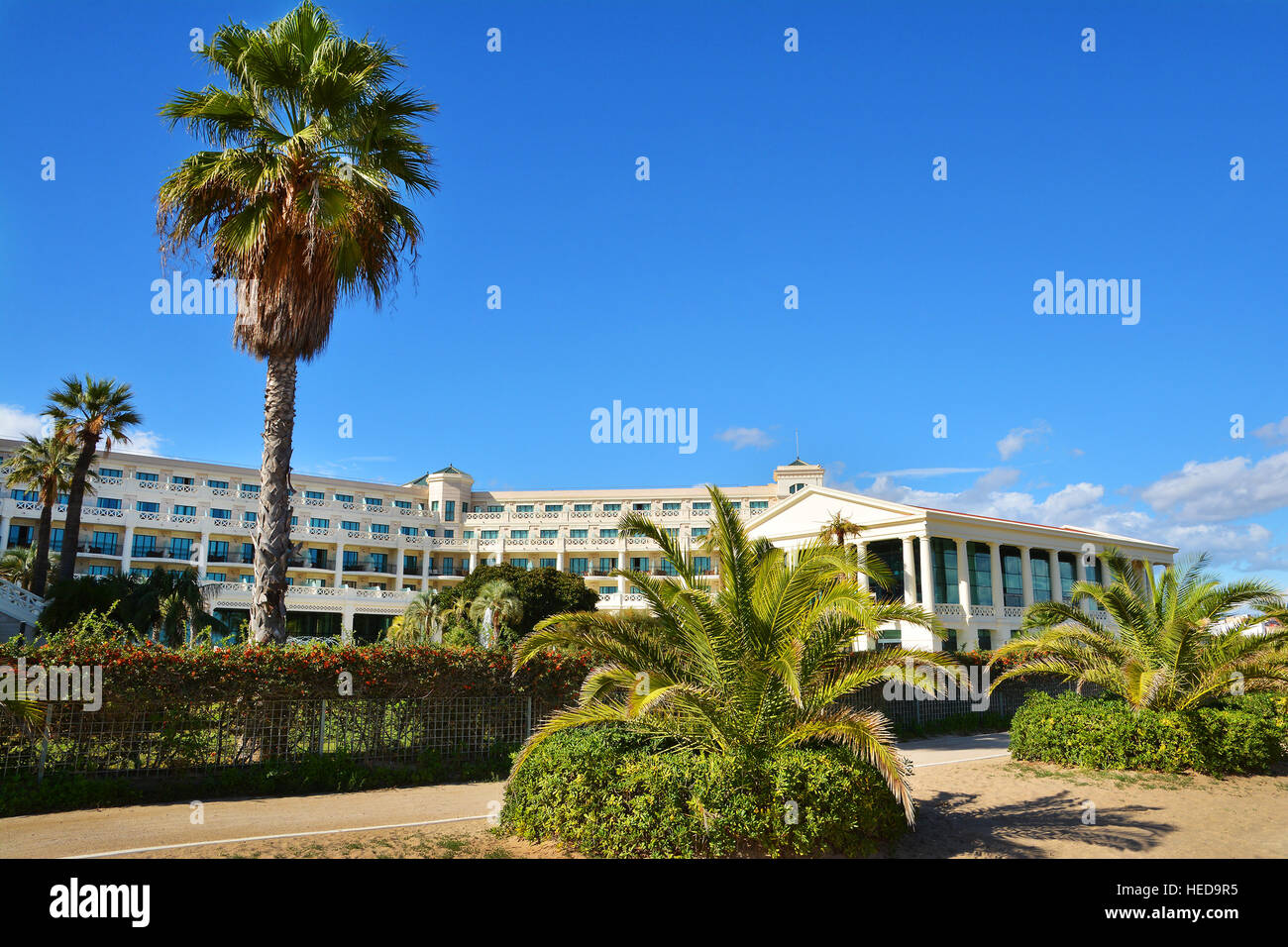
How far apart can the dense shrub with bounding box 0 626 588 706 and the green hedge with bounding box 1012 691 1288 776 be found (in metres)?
8.93

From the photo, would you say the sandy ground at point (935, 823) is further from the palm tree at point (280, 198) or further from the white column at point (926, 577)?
the white column at point (926, 577)

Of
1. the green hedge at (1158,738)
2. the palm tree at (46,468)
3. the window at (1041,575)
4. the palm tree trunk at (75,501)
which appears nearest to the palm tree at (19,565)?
the palm tree at (46,468)

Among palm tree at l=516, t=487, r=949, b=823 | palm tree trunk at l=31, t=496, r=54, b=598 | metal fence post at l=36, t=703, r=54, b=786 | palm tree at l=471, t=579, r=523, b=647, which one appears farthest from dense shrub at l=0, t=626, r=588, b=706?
palm tree trunk at l=31, t=496, r=54, b=598

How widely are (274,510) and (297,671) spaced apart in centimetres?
289

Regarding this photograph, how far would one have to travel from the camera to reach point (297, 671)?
492 inches

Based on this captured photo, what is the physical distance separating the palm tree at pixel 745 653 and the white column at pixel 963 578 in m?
38.6

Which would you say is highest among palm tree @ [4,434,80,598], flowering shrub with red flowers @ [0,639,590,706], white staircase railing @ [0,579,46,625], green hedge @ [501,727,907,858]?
palm tree @ [4,434,80,598]

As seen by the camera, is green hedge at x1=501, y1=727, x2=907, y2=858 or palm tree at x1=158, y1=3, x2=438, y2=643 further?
palm tree at x1=158, y1=3, x2=438, y2=643

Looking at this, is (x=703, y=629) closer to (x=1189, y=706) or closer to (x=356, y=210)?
(x=356, y=210)

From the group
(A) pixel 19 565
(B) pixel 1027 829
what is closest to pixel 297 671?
(B) pixel 1027 829

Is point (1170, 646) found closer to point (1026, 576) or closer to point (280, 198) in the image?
point (280, 198)

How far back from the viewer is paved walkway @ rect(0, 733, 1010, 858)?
8.84 meters

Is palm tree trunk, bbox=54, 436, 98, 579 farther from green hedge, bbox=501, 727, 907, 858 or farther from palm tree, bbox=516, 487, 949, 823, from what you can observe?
green hedge, bbox=501, 727, 907, 858
